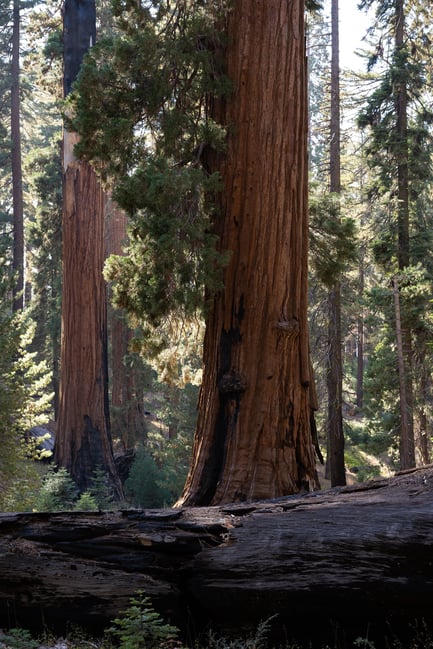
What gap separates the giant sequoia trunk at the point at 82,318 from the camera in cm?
1365

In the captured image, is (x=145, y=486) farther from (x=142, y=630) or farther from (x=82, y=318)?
(x=142, y=630)

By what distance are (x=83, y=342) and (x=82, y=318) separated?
0.49 m

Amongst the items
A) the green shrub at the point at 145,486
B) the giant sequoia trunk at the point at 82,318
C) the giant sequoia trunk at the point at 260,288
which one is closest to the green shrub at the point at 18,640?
the giant sequoia trunk at the point at 260,288

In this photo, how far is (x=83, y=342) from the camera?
13.8 meters

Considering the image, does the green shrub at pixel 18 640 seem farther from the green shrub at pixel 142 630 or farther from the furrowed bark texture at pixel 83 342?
the furrowed bark texture at pixel 83 342

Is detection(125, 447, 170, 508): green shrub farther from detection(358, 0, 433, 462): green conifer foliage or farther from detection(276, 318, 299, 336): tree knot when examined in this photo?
detection(276, 318, 299, 336): tree knot

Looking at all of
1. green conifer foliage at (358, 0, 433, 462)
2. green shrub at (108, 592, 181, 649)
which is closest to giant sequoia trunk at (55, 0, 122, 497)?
green conifer foliage at (358, 0, 433, 462)

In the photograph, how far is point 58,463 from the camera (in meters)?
13.8

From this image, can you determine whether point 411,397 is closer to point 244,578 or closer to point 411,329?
point 411,329

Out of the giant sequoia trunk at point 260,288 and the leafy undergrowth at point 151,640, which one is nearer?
the leafy undergrowth at point 151,640

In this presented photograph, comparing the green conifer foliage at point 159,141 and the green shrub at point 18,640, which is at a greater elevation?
the green conifer foliage at point 159,141

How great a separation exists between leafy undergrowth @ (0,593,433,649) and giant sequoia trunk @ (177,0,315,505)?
7.14ft

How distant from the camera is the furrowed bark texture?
13.7m

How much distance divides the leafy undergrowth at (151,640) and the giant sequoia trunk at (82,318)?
362 inches
